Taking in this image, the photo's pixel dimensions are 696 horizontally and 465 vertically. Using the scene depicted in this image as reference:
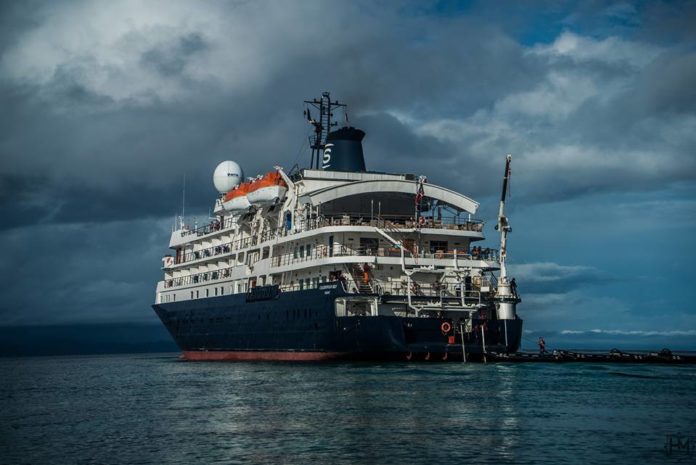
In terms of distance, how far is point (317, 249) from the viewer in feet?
175

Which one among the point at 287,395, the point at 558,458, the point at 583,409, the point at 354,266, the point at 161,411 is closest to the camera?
the point at 558,458

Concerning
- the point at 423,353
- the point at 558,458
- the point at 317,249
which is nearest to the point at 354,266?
the point at 317,249

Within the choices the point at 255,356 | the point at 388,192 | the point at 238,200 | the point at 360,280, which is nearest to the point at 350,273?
the point at 360,280

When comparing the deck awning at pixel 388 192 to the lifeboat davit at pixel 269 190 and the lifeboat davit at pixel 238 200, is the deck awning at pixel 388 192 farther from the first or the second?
the lifeboat davit at pixel 238 200

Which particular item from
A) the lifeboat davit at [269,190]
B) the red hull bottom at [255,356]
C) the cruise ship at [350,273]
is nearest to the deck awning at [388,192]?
the cruise ship at [350,273]

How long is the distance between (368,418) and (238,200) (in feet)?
126

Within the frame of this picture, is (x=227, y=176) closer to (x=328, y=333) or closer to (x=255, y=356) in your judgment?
(x=255, y=356)

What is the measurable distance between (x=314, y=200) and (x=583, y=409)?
84.6 feet

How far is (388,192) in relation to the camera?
54.0 metres

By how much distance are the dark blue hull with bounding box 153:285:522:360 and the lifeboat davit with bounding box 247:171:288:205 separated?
22.5 ft

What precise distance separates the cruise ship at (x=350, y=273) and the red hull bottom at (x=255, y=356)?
0.12m

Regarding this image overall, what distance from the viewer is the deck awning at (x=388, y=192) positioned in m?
52.3

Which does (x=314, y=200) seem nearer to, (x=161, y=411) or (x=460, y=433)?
(x=161, y=411)

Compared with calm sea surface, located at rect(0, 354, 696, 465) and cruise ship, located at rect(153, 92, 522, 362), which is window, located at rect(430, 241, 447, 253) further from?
calm sea surface, located at rect(0, 354, 696, 465)
